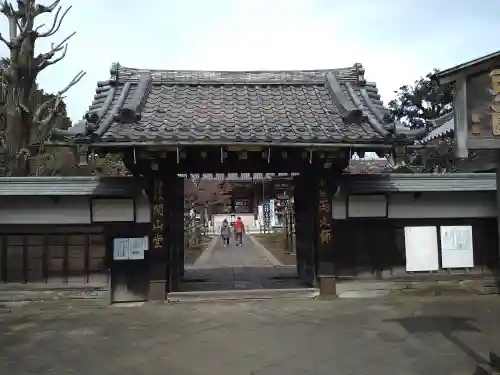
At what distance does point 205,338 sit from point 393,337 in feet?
10.8

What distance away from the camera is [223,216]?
171 ft

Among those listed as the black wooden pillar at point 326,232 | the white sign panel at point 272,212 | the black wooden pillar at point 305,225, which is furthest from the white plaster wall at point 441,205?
the white sign panel at point 272,212

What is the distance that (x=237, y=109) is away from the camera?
39.6 feet

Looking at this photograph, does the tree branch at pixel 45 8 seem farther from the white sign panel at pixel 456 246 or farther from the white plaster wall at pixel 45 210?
the white sign panel at pixel 456 246

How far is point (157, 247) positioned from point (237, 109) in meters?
4.05

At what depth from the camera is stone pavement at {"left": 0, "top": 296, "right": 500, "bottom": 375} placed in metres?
6.77

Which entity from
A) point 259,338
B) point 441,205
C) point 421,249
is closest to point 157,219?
point 259,338

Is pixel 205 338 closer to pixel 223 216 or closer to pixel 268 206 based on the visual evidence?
pixel 268 206

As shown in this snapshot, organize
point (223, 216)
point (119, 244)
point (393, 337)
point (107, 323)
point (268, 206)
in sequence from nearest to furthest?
point (393, 337)
point (107, 323)
point (119, 244)
point (268, 206)
point (223, 216)

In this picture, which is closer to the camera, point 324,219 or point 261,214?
point 324,219

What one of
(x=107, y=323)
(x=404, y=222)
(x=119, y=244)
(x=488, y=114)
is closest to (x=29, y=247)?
(x=119, y=244)

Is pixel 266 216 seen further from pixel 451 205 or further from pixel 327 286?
pixel 327 286

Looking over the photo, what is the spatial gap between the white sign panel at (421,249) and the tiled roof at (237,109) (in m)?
2.94

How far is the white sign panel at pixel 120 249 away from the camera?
438 inches
